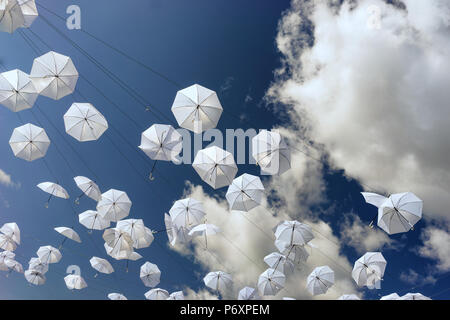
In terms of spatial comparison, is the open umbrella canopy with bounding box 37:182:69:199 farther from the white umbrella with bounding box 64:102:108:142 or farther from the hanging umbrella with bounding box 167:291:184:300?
the hanging umbrella with bounding box 167:291:184:300

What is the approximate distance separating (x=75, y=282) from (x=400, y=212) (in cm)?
2654

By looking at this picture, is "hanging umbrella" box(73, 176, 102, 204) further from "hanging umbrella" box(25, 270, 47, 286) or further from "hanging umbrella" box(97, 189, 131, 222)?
"hanging umbrella" box(25, 270, 47, 286)

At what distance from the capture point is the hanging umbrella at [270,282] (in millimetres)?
20438

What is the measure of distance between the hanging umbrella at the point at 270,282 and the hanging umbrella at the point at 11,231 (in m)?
19.8

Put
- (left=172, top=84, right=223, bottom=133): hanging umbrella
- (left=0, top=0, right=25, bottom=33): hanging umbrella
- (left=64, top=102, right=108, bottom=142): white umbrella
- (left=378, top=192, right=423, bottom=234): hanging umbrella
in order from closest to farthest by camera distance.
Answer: (left=0, top=0, right=25, bottom=33): hanging umbrella → (left=172, top=84, right=223, bottom=133): hanging umbrella → (left=378, top=192, right=423, bottom=234): hanging umbrella → (left=64, top=102, right=108, bottom=142): white umbrella

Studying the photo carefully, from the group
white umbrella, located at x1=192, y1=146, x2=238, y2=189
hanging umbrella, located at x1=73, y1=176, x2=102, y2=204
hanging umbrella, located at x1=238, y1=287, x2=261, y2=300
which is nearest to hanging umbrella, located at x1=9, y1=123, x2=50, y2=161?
hanging umbrella, located at x1=73, y1=176, x2=102, y2=204

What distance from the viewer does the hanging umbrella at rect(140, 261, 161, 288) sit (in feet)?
77.7

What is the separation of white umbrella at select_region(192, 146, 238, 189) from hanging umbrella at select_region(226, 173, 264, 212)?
60.4 inches

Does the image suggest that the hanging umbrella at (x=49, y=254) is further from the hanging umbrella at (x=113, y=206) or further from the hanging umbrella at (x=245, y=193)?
the hanging umbrella at (x=245, y=193)

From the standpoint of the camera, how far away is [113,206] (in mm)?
18250

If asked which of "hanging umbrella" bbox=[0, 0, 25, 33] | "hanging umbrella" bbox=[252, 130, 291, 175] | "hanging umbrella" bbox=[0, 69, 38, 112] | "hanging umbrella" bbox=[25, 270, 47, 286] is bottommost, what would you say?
"hanging umbrella" bbox=[25, 270, 47, 286]

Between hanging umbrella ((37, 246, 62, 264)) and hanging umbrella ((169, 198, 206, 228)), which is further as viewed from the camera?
hanging umbrella ((37, 246, 62, 264))

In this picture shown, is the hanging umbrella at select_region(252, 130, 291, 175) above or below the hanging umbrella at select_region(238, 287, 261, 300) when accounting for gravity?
above

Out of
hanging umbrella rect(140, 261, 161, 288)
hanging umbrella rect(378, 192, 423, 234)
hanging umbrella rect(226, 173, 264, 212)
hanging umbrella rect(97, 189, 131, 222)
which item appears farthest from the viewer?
hanging umbrella rect(140, 261, 161, 288)
